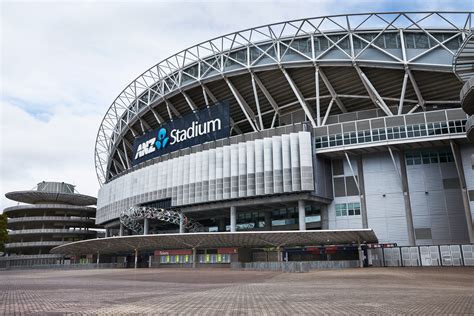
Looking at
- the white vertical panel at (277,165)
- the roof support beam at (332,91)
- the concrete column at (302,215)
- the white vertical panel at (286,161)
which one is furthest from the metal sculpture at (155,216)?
the roof support beam at (332,91)

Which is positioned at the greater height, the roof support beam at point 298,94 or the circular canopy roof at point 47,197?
the roof support beam at point 298,94

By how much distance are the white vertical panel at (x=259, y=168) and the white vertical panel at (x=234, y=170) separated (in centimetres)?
328

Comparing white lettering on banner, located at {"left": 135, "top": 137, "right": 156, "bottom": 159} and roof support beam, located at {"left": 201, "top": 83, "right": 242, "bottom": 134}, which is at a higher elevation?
roof support beam, located at {"left": 201, "top": 83, "right": 242, "bottom": 134}

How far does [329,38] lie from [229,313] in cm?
5090

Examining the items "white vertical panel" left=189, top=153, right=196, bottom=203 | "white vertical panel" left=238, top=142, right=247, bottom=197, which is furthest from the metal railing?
"white vertical panel" left=189, top=153, right=196, bottom=203

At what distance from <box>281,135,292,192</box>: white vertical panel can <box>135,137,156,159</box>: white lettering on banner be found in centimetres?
2755

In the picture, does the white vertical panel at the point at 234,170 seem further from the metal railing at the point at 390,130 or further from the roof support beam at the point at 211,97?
the roof support beam at the point at 211,97

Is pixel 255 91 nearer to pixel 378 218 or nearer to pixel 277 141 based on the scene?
pixel 277 141

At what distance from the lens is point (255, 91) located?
57688 millimetres

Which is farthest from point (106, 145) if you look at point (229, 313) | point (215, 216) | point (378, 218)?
point (229, 313)

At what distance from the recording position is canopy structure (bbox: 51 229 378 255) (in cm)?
4078

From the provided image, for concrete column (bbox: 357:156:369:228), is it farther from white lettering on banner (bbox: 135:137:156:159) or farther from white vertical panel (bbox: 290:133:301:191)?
white lettering on banner (bbox: 135:137:156:159)

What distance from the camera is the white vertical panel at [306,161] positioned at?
48.3 meters

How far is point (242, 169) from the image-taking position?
54000mm
